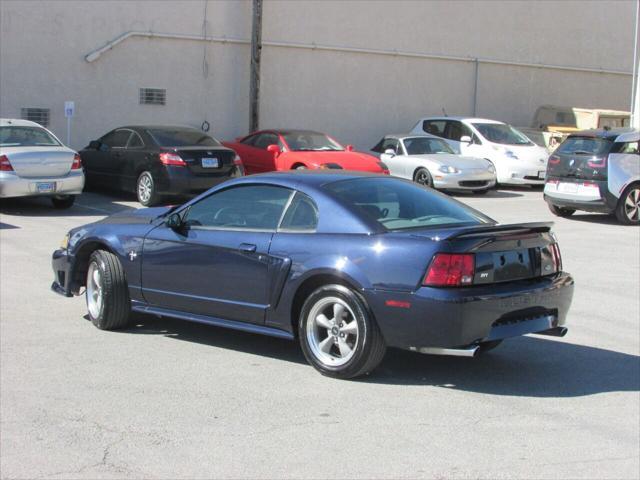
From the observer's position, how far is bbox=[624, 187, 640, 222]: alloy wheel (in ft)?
55.1

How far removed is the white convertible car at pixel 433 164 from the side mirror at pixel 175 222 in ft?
41.4

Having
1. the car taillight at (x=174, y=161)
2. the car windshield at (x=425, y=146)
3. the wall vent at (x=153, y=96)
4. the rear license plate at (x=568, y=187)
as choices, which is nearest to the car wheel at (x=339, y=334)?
the car taillight at (x=174, y=161)

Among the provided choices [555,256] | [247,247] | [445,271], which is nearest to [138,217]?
[247,247]

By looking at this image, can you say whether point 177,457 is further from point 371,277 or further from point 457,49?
point 457,49

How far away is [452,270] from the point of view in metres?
6.23

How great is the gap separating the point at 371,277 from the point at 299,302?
0.72 meters

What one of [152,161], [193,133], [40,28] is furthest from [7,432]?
[40,28]

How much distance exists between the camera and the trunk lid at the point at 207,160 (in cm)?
1722

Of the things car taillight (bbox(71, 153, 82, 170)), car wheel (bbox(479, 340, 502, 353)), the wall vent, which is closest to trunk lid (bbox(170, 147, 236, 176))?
car taillight (bbox(71, 153, 82, 170))

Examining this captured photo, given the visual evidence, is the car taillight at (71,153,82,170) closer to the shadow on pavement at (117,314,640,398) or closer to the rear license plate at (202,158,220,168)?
the rear license plate at (202,158,220,168)

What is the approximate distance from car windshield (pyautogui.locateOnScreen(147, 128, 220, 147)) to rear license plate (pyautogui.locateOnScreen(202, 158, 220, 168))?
2.17 feet

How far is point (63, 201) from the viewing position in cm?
1705

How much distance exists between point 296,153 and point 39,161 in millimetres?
5584

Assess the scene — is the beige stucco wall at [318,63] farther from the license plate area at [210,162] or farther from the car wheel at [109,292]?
the car wheel at [109,292]
